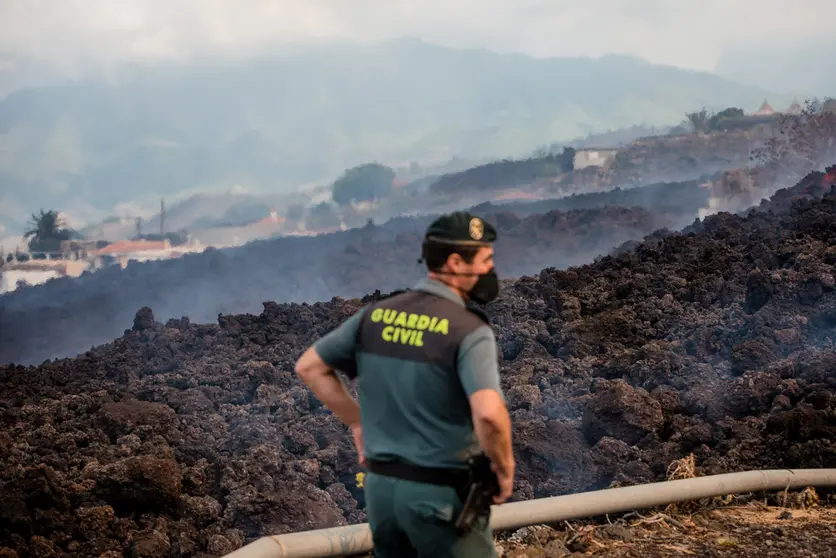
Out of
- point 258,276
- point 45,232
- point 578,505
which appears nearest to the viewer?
point 578,505

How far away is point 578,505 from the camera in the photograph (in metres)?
7.45

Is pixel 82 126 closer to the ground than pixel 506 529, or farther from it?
farther from it

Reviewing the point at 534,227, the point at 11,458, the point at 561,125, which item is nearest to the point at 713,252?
the point at 11,458

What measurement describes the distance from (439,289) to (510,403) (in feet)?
24.4

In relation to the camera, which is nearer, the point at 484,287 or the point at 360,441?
the point at 484,287

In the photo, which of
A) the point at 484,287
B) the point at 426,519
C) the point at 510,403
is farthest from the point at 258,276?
the point at 426,519

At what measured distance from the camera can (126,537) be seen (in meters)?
8.80

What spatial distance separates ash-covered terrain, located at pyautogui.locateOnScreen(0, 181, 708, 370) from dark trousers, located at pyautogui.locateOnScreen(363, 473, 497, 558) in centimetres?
2912

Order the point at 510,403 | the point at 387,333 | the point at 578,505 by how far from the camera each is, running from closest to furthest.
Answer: the point at 387,333 < the point at 578,505 < the point at 510,403

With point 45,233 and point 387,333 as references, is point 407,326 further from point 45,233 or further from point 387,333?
point 45,233

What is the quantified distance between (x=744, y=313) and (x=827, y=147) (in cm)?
4003

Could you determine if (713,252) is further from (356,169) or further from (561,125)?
(561,125)

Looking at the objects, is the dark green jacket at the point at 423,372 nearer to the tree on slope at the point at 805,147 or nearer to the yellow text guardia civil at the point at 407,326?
the yellow text guardia civil at the point at 407,326

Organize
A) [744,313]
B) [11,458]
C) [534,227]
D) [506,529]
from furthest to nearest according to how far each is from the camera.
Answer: [534,227] → [744,313] → [11,458] → [506,529]
